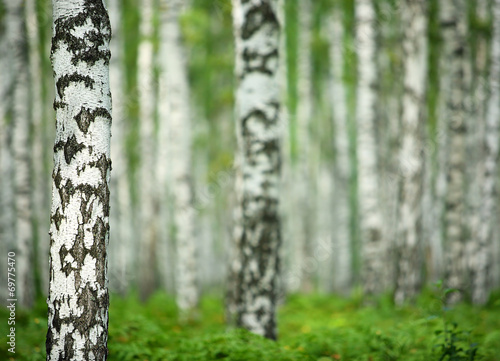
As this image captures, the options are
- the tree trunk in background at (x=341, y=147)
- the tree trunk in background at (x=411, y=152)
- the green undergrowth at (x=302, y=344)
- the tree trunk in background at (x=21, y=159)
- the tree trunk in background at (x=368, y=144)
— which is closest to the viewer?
the green undergrowth at (x=302, y=344)

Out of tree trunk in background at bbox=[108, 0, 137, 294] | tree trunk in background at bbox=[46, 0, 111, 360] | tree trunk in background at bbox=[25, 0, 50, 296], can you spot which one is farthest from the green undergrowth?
tree trunk in background at bbox=[25, 0, 50, 296]

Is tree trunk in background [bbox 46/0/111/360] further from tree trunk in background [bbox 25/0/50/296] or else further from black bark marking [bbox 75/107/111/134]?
tree trunk in background [bbox 25/0/50/296]

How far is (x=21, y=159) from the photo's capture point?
880 cm

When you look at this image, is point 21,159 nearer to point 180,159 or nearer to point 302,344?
point 180,159

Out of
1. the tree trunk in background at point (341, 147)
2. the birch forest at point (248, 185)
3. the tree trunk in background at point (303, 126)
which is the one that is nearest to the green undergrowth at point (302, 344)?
the birch forest at point (248, 185)

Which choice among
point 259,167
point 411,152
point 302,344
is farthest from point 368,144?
point 302,344

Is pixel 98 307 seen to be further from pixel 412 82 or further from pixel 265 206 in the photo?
pixel 412 82

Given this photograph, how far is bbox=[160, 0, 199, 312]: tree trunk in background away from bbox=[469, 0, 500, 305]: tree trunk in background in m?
6.04

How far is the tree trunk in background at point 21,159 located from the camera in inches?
329

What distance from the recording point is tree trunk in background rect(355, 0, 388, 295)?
10.2 meters

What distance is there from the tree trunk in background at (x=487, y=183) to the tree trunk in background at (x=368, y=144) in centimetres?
203

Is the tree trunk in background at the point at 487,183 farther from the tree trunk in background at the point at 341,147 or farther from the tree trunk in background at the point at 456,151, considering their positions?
the tree trunk in background at the point at 341,147

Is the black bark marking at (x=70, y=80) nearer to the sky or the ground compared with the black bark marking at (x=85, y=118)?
nearer to the sky

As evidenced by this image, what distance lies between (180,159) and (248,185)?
436 cm
